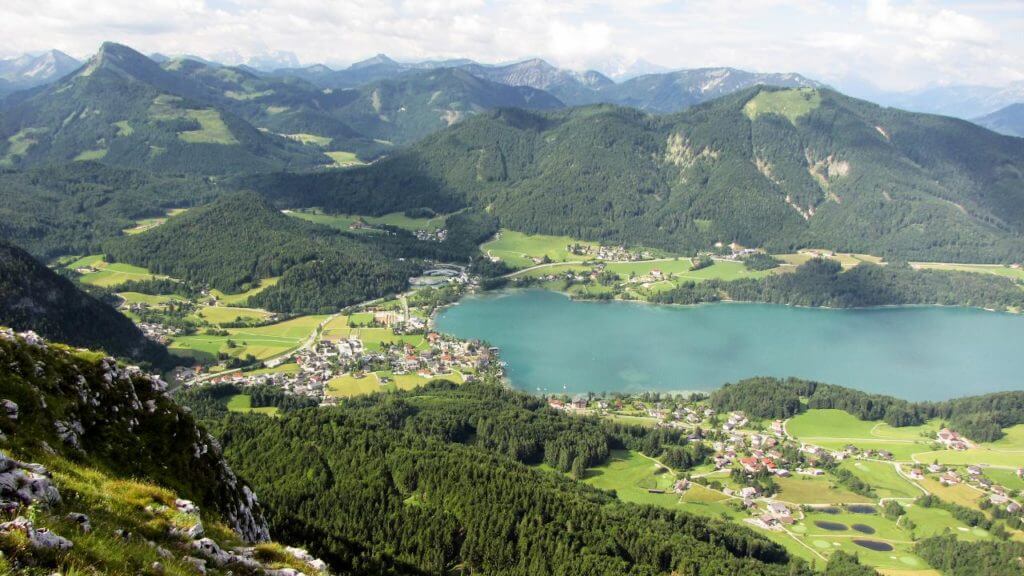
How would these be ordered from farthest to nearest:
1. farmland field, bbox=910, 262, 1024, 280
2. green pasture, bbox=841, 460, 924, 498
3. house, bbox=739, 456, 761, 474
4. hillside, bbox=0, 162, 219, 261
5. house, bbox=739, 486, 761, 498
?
farmland field, bbox=910, 262, 1024, 280
hillside, bbox=0, 162, 219, 261
house, bbox=739, 456, 761, 474
green pasture, bbox=841, 460, 924, 498
house, bbox=739, 486, 761, 498

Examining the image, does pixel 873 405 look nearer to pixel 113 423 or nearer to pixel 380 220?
pixel 113 423

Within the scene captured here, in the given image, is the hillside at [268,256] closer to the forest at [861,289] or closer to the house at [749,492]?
the forest at [861,289]

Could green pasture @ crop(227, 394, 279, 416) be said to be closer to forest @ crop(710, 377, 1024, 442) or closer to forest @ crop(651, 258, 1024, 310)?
forest @ crop(710, 377, 1024, 442)

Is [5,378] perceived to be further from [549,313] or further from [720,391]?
[549,313]

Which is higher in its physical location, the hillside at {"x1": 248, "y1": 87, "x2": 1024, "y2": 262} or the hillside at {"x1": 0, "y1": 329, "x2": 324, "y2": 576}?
the hillside at {"x1": 248, "y1": 87, "x2": 1024, "y2": 262}

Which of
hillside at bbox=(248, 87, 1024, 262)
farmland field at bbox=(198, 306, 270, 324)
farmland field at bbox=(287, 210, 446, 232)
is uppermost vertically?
hillside at bbox=(248, 87, 1024, 262)

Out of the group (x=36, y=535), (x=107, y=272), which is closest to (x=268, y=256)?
(x=107, y=272)

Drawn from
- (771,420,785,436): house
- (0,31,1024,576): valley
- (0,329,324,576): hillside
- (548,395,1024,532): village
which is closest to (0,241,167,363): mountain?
(0,31,1024,576): valley

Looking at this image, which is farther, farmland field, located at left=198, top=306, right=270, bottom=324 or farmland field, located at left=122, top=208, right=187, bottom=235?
farmland field, located at left=122, top=208, right=187, bottom=235

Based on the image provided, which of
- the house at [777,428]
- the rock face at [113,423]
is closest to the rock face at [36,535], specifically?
the rock face at [113,423]
